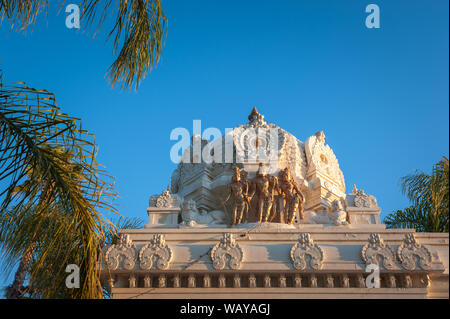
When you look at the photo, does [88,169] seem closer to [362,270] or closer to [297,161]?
[362,270]

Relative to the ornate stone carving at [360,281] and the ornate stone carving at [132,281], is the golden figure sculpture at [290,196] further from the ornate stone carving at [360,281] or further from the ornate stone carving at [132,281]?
the ornate stone carving at [132,281]

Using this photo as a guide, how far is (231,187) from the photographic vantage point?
18.3 m

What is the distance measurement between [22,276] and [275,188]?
937cm

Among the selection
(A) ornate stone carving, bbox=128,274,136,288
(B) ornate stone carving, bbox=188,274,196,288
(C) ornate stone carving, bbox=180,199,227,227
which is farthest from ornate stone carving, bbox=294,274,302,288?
(A) ornate stone carving, bbox=128,274,136,288

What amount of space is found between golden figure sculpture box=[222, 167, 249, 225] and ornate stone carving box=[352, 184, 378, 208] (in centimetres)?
425

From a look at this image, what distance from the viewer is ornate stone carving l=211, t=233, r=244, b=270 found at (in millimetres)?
15602

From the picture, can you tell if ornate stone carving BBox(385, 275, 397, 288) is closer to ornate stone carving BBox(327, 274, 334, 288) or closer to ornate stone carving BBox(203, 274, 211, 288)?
ornate stone carving BBox(327, 274, 334, 288)

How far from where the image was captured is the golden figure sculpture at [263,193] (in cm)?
1784

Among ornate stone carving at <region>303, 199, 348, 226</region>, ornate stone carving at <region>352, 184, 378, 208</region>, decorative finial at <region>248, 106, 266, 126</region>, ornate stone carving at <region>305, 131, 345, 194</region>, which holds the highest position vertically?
decorative finial at <region>248, 106, 266, 126</region>

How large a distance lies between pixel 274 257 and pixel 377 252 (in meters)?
3.31

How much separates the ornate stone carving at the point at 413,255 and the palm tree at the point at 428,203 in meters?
0.87

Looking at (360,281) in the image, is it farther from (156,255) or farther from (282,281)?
(156,255)

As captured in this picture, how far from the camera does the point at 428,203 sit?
53.0 feet
